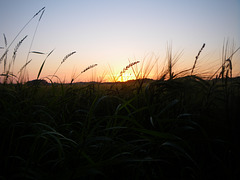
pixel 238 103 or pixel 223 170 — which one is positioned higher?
pixel 238 103

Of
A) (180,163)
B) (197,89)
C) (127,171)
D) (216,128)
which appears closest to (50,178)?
(127,171)

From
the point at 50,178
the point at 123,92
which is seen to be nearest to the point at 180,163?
the point at 50,178

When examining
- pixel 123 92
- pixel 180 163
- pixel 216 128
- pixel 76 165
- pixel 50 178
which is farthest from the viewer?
pixel 123 92

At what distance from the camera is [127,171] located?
32.9 inches

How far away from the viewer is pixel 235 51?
53.2 inches

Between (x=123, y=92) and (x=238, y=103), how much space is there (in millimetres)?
1178

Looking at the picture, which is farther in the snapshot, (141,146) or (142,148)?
(142,148)

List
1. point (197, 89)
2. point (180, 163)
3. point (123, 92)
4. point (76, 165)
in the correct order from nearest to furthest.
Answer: point (76, 165)
point (180, 163)
point (197, 89)
point (123, 92)

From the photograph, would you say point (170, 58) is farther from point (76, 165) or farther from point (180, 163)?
point (76, 165)

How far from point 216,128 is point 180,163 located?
372 mm

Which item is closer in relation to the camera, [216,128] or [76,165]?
[76,165]

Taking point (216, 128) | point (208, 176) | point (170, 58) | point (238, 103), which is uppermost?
point (170, 58)

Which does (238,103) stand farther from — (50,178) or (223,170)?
(50,178)

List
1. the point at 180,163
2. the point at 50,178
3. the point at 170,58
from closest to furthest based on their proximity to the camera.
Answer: the point at 50,178 < the point at 180,163 < the point at 170,58
